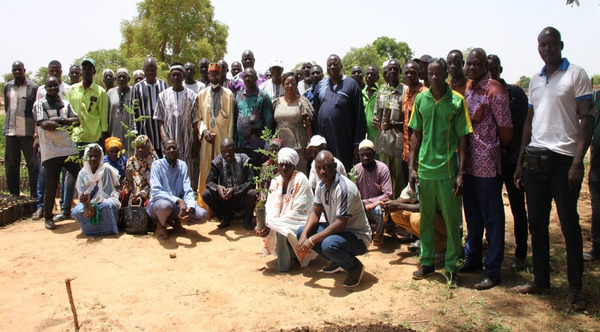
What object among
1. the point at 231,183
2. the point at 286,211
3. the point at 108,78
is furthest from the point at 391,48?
the point at 286,211

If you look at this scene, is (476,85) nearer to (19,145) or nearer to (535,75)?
(535,75)

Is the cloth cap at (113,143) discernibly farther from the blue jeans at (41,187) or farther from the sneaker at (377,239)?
the sneaker at (377,239)

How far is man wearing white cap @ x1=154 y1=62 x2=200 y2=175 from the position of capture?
7.05 meters

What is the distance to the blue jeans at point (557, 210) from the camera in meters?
3.89

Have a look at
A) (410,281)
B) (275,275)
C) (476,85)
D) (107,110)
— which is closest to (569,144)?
(476,85)

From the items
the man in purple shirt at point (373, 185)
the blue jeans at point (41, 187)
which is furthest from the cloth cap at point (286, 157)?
the blue jeans at point (41, 187)

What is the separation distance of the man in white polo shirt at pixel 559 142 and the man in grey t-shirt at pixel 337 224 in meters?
1.56

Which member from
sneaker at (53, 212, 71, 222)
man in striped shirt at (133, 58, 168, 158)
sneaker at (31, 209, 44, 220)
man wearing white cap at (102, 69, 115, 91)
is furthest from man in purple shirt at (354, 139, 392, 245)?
sneaker at (31, 209, 44, 220)

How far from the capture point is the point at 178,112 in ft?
23.1

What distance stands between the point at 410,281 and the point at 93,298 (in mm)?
3074

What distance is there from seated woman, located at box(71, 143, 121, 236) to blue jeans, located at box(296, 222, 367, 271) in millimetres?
3215

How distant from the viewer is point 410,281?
475cm

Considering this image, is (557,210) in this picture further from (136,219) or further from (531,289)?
(136,219)

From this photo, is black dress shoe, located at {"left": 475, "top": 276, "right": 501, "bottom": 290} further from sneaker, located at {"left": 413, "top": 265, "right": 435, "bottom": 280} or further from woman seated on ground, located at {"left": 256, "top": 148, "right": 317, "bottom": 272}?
woman seated on ground, located at {"left": 256, "top": 148, "right": 317, "bottom": 272}
